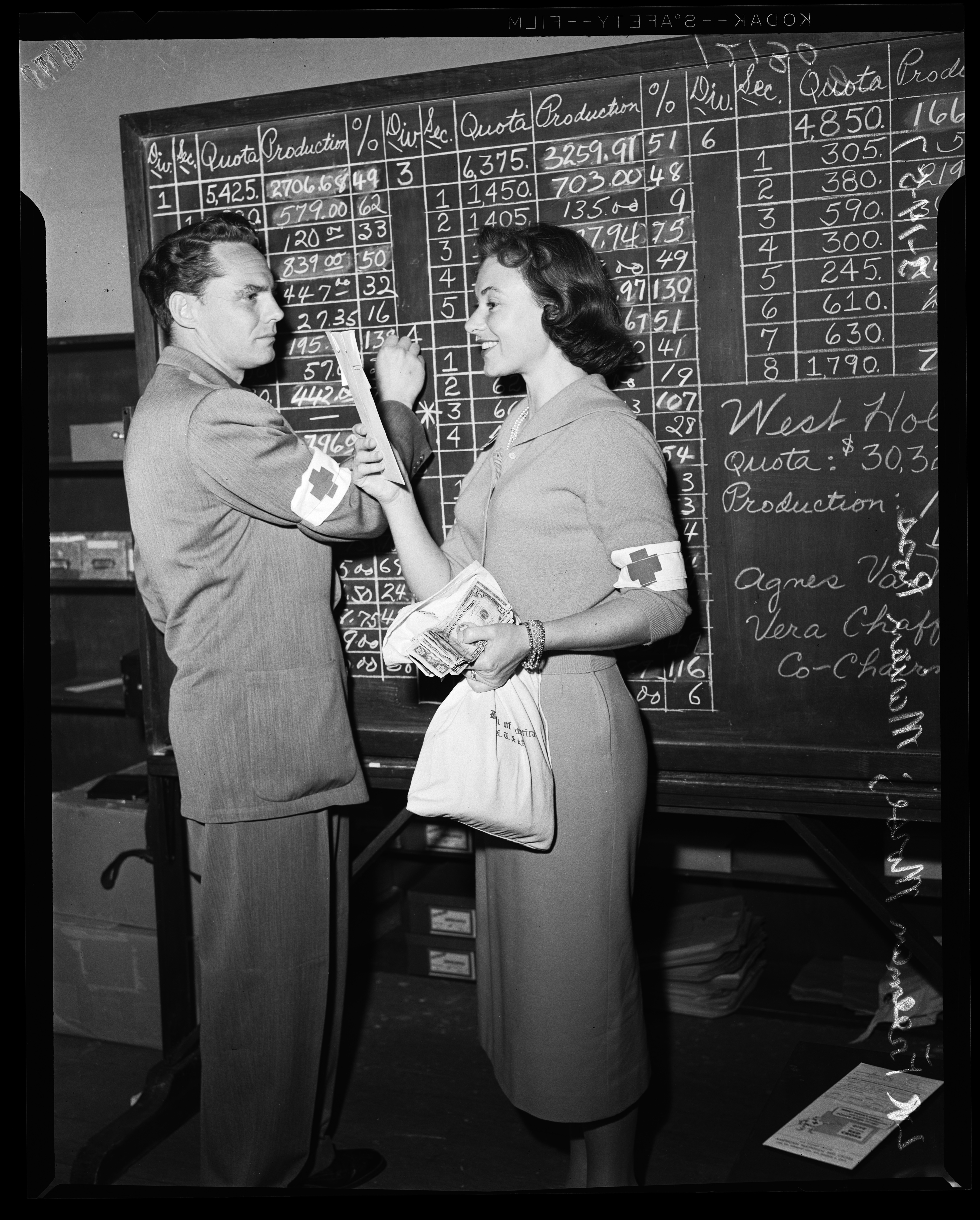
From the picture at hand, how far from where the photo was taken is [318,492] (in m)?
2.26

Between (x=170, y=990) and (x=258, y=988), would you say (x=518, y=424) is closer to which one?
(x=258, y=988)

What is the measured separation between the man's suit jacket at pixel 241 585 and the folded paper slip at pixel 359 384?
119mm

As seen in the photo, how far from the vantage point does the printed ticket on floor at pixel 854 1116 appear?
7.66 feet

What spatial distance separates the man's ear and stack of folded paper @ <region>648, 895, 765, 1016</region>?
2.15 meters

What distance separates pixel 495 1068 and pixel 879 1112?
842 mm

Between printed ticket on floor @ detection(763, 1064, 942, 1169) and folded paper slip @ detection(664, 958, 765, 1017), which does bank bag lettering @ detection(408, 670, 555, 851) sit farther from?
folded paper slip @ detection(664, 958, 765, 1017)

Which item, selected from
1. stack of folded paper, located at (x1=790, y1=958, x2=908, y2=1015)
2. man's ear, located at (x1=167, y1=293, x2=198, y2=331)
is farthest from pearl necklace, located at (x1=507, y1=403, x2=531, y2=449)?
stack of folded paper, located at (x1=790, y1=958, x2=908, y2=1015)

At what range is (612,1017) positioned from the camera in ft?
7.11

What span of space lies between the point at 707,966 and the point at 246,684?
1.73m

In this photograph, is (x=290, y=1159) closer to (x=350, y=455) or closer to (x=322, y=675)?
(x=322, y=675)

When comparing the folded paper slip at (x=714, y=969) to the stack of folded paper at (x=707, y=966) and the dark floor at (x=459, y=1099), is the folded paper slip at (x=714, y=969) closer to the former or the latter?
the stack of folded paper at (x=707, y=966)

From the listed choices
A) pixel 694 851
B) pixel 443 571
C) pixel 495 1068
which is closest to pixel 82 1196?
pixel 495 1068

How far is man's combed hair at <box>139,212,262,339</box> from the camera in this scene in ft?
8.04

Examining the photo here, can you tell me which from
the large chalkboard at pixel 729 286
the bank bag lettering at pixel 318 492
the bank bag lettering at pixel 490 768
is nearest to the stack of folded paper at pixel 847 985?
the large chalkboard at pixel 729 286
